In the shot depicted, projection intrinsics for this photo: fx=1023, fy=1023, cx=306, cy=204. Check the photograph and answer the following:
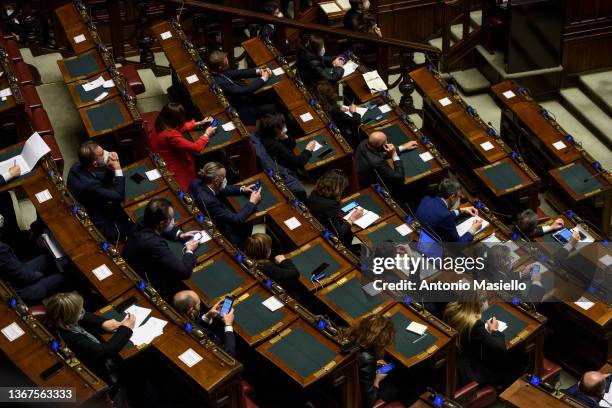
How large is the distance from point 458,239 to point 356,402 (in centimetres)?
170

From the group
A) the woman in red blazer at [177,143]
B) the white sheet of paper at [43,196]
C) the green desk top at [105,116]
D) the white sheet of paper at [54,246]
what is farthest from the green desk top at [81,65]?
the white sheet of paper at [54,246]

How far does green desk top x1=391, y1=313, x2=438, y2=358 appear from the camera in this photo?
562cm

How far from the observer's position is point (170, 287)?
601cm

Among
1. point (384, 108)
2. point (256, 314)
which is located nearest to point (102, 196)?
point (256, 314)

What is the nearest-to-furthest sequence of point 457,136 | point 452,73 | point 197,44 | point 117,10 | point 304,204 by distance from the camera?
1. point 304,204
2. point 457,136
3. point 117,10
4. point 197,44
5. point 452,73

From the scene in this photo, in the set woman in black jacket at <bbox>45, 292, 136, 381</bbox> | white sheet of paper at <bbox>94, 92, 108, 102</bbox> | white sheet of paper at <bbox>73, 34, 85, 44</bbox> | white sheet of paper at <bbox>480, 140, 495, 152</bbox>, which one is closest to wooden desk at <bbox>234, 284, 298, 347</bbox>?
woman in black jacket at <bbox>45, 292, 136, 381</bbox>

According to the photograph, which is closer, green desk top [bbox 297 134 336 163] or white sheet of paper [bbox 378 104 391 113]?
green desk top [bbox 297 134 336 163]

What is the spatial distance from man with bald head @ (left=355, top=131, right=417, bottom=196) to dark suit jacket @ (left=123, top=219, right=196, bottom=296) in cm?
177

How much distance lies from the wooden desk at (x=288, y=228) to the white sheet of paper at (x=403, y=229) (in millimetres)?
561

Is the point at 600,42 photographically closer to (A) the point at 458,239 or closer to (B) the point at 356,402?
(A) the point at 458,239

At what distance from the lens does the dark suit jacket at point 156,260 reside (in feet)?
19.1

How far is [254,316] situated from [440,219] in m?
1.65

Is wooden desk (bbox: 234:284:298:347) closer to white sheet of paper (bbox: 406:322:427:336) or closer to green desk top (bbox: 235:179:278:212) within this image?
white sheet of paper (bbox: 406:322:427:336)

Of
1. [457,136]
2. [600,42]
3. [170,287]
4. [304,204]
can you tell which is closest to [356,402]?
[170,287]
